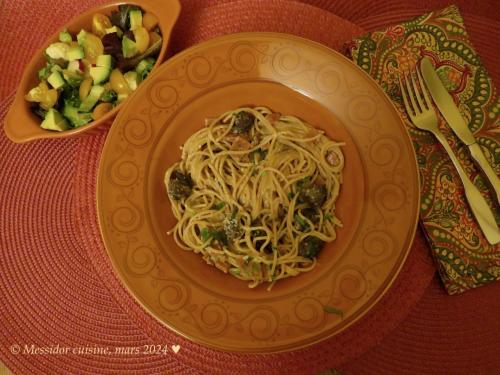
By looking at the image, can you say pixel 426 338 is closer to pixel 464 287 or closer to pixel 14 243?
pixel 464 287

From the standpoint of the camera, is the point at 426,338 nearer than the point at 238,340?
No

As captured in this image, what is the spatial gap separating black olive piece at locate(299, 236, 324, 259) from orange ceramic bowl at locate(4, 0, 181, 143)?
913mm

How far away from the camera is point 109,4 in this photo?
1.76 metres

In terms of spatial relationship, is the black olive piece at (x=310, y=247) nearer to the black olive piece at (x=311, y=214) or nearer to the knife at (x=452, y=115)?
the black olive piece at (x=311, y=214)

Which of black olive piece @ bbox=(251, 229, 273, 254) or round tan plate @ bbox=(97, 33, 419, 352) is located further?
black olive piece @ bbox=(251, 229, 273, 254)

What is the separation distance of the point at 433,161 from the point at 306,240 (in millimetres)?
595

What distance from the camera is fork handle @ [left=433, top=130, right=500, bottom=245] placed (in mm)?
1438

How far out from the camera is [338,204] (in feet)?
4.94

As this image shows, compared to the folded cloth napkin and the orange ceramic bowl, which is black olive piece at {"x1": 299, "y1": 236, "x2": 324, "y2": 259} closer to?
the folded cloth napkin

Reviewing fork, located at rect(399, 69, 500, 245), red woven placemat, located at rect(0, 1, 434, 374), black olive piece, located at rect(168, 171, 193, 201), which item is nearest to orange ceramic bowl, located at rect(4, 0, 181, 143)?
red woven placemat, located at rect(0, 1, 434, 374)

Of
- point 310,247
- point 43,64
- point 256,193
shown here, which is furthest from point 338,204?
point 43,64

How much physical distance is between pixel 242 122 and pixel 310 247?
1.84 feet

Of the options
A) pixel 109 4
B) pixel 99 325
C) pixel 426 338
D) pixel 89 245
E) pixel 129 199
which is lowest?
pixel 99 325

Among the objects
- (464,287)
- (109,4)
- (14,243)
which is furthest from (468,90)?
(14,243)
